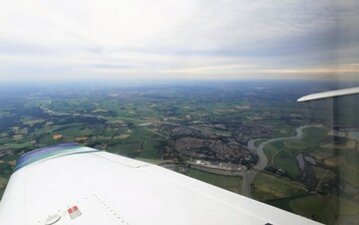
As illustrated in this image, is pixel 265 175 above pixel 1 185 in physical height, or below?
below

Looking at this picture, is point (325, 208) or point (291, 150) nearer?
point (325, 208)

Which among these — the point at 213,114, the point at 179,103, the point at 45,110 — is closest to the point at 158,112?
the point at 179,103

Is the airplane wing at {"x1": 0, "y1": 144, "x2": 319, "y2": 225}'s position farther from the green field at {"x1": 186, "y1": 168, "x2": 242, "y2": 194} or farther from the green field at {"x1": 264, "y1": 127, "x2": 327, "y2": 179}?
the green field at {"x1": 264, "y1": 127, "x2": 327, "y2": 179}

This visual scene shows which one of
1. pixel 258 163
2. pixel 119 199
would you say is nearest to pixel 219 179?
pixel 258 163

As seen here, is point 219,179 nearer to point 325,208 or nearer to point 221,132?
point 221,132

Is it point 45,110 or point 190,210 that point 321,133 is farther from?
point 45,110

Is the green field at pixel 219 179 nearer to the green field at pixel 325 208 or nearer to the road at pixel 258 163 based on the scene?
the road at pixel 258 163
